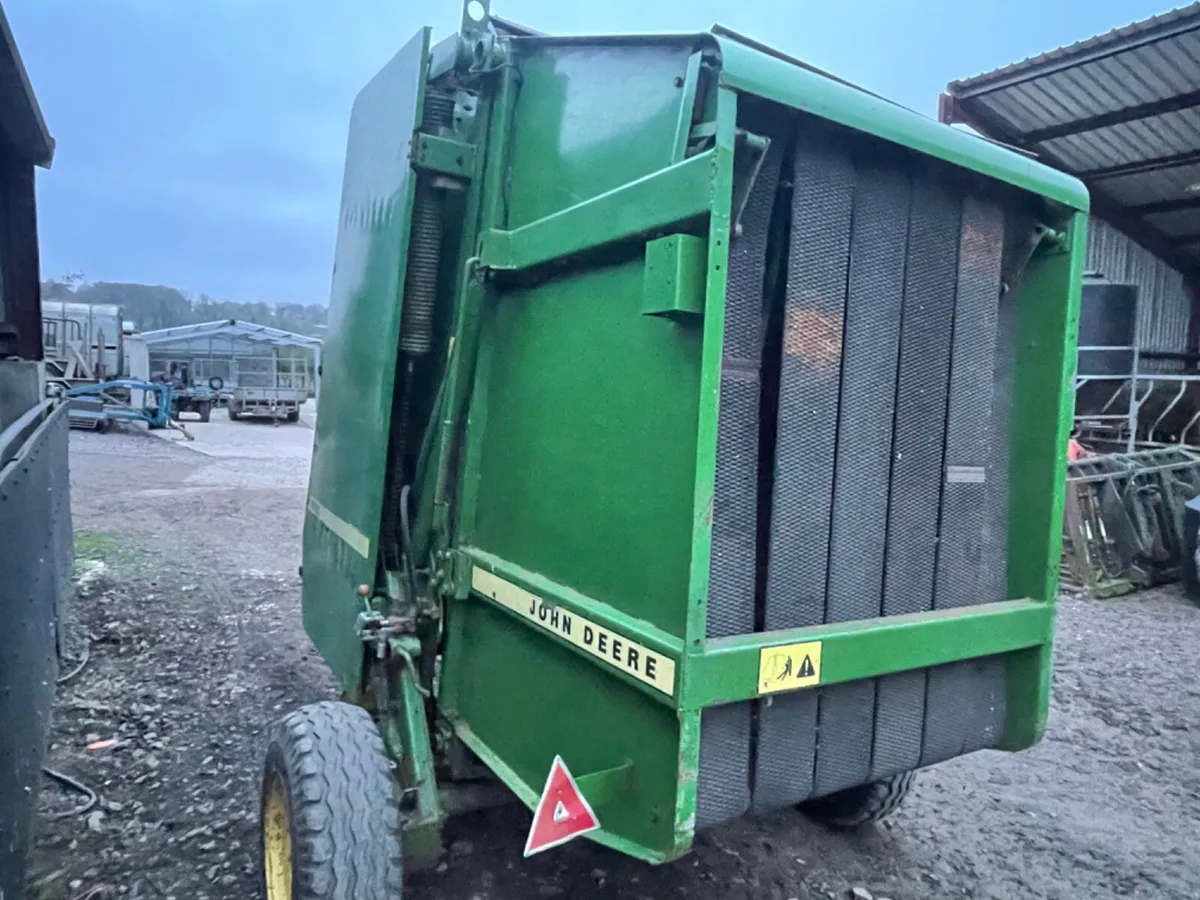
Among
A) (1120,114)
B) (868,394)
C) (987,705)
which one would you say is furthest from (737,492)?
(1120,114)

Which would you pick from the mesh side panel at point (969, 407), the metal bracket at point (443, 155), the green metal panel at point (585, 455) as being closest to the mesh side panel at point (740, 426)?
the green metal panel at point (585, 455)

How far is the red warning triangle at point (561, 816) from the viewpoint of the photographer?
73.3 inches

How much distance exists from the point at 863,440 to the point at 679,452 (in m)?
0.54

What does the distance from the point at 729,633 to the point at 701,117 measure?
3.44 feet

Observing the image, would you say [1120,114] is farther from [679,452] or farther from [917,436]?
[679,452]

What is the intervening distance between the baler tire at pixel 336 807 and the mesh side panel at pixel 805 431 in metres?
0.89

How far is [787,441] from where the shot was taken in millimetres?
1920

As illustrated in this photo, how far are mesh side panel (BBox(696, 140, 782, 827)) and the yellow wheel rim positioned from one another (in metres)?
1.16

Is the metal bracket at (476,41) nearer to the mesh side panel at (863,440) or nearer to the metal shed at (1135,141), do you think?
the mesh side panel at (863,440)

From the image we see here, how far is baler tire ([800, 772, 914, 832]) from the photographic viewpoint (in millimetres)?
2930

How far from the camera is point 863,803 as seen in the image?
118 inches

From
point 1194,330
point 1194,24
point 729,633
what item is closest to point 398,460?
point 729,633

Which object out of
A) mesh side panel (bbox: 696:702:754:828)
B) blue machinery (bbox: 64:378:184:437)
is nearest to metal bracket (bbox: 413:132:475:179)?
mesh side panel (bbox: 696:702:754:828)

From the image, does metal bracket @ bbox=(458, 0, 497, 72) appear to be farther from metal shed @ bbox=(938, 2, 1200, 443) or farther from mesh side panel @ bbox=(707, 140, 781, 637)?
metal shed @ bbox=(938, 2, 1200, 443)
